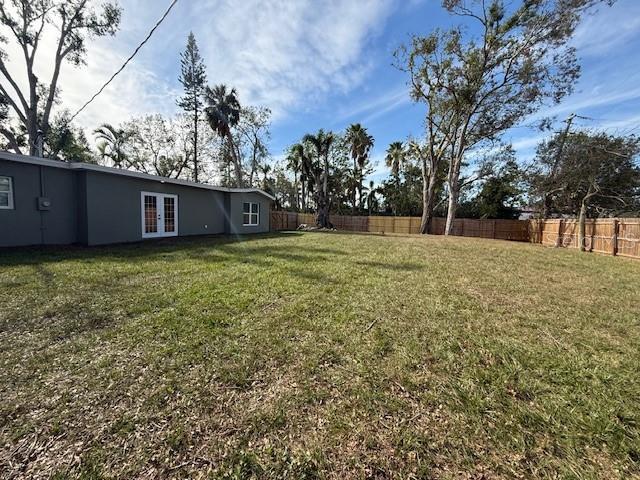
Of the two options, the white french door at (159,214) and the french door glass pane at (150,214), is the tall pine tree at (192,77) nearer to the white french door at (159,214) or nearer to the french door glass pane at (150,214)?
the white french door at (159,214)

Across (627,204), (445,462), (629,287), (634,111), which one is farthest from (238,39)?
(627,204)

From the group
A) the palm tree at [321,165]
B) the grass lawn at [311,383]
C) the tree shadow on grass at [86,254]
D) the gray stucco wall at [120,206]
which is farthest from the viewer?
the palm tree at [321,165]

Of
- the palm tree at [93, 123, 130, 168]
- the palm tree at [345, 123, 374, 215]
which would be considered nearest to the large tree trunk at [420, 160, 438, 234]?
the palm tree at [345, 123, 374, 215]

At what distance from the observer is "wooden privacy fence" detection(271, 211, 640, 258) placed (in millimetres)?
9407

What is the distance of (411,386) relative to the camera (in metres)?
1.87

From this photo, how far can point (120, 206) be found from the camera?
813cm

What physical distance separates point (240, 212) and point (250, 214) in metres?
0.81

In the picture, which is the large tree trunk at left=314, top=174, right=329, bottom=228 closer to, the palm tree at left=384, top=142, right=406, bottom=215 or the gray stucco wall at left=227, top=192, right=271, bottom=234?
the gray stucco wall at left=227, top=192, right=271, bottom=234

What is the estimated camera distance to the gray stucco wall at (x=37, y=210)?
20.9 ft

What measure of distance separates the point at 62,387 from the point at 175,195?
9.63 m

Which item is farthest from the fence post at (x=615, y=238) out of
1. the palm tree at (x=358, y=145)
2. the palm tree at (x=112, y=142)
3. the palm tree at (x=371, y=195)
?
the palm tree at (x=112, y=142)

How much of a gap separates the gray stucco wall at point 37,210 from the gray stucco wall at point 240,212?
615cm

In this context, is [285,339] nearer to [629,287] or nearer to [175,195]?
[629,287]

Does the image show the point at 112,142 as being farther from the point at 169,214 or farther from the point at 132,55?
the point at 132,55
